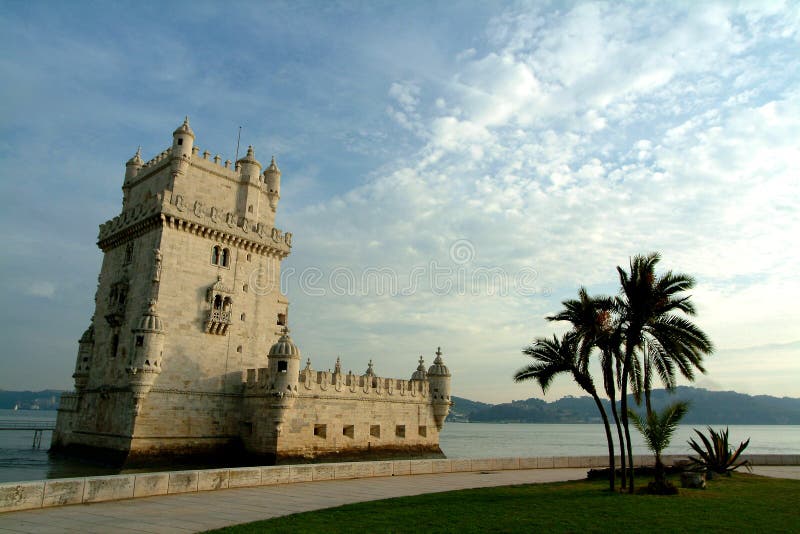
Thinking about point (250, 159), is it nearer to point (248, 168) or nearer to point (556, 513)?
point (248, 168)

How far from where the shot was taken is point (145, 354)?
2991 cm

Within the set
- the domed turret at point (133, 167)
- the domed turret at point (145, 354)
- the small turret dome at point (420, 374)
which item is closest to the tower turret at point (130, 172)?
the domed turret at point (133, 167)

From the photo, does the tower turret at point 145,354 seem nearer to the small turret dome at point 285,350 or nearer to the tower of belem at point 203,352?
the tower of belem at point 203,352

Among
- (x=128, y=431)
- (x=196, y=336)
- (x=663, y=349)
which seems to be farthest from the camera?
(x=196, y=336)

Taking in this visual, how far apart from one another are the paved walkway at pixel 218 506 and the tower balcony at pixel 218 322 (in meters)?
16.8

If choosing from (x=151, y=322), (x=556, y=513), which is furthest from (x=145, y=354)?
(x=556, y=513)

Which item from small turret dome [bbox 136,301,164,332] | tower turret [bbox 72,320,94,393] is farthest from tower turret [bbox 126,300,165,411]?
tower turret [bbox 72,320,94,393]

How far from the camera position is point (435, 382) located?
4191 cm

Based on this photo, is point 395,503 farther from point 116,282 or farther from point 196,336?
point 116,282

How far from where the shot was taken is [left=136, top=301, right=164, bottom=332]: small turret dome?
30.2 meters

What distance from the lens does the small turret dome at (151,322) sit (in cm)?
3016

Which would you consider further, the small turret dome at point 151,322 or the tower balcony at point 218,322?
the tower balcony at point 218,322

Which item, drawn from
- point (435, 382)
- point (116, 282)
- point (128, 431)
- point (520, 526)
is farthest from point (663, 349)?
point (116, 282)

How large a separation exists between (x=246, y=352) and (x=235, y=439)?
5241mm
